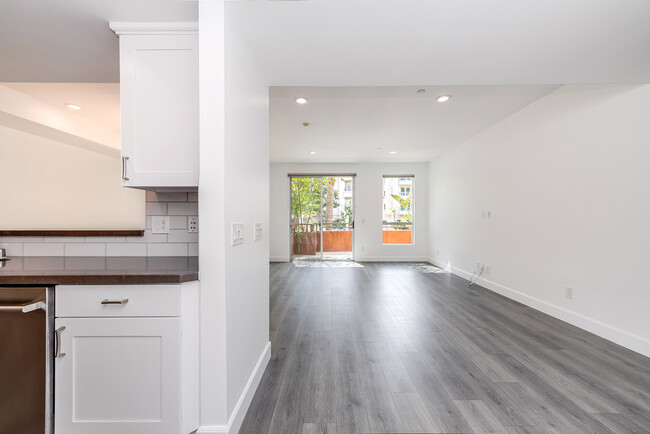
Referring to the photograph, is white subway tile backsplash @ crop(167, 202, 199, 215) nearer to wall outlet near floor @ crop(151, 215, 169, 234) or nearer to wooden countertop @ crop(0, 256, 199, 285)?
wall outlet near floor @ crop(151, 215, 169, 234)

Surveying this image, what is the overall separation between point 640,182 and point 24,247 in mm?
4851

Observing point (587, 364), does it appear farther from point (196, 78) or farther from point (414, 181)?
point (414, 181)

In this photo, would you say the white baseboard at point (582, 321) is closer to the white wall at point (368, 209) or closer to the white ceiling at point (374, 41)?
the white ceiling at point (374, 41)

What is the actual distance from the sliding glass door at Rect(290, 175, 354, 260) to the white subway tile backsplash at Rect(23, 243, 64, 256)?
5.15 m

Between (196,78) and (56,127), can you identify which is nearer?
(196,78)

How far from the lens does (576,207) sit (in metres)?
2.68

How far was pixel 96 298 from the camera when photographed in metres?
1.21

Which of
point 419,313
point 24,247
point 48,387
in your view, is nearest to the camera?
point 48,387

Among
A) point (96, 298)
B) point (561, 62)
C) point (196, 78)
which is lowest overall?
A: point (96, 298)

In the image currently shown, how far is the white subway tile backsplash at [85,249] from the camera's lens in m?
1.75

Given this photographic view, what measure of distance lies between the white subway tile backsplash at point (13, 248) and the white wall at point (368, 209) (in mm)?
4966

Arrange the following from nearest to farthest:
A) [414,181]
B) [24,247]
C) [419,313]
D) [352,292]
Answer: [24,247], [419,313], [352,292], [414,181]

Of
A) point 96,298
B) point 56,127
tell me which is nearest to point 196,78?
point 96,298

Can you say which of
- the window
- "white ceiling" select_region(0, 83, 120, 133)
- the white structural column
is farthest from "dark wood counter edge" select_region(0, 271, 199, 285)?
the window
